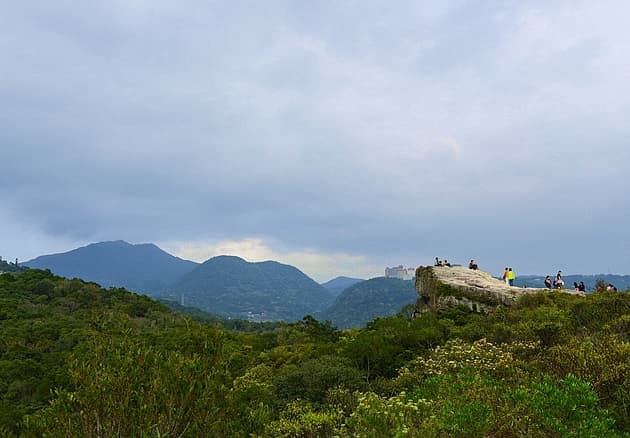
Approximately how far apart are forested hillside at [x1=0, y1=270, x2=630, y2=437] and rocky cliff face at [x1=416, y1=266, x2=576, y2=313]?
1794 millimetres

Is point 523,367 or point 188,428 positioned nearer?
point 188,428

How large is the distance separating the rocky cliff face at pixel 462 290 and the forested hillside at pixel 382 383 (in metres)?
1.79

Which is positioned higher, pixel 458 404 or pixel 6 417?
pixel 458 404

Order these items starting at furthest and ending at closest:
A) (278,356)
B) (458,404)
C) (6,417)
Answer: (278,356)
(6,417)
(458,404)

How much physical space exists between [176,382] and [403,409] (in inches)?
270

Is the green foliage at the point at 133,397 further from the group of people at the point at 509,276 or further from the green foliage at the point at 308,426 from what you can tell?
the group of people at the point at 509,276

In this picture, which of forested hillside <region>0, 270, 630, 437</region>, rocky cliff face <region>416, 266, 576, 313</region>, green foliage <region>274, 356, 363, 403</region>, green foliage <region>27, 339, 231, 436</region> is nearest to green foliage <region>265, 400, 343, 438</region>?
forested hillside <region>0, 270, 630, 437</region>

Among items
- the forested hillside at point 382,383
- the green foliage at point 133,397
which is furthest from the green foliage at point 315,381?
the green foliage at point 133,397

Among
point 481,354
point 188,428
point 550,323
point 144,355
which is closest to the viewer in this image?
point 188,428

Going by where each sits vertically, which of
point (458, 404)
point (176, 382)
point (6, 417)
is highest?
point (176, 382)

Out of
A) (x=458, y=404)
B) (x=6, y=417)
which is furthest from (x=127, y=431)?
(x=6, y=417)

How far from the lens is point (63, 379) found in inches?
1805

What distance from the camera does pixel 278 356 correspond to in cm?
5259

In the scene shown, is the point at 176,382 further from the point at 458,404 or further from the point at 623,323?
the point at 623,323
